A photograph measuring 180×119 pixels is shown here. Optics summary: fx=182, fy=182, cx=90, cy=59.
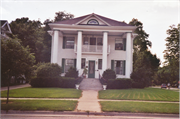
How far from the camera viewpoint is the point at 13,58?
1067 cm

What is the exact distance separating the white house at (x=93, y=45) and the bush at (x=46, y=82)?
13.5ft

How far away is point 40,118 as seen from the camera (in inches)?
329

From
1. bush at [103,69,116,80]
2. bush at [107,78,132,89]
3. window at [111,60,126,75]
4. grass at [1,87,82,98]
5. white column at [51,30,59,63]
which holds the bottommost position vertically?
grass at [1,87,82,98]

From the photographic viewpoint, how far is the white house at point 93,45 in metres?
23.4

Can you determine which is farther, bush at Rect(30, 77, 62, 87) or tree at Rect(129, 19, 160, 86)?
tree at Rect(129, 19, 160, 86)

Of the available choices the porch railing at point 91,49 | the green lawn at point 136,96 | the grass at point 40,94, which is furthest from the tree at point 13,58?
the porch railing at point 91,49

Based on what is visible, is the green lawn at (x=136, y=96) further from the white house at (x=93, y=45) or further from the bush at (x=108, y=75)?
the white house at (x=93, y=45)

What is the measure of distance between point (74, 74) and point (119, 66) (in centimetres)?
719

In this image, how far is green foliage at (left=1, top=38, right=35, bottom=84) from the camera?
1036cm

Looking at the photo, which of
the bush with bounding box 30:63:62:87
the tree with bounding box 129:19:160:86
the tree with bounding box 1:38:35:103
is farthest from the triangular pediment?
the tree with bounding box 129:19:160:86

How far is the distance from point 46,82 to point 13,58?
29.6 feet

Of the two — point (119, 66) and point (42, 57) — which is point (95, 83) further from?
point (42, 57)

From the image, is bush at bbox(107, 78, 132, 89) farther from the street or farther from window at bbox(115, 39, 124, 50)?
the street

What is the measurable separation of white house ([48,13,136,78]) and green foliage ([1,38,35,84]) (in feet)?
38.6
